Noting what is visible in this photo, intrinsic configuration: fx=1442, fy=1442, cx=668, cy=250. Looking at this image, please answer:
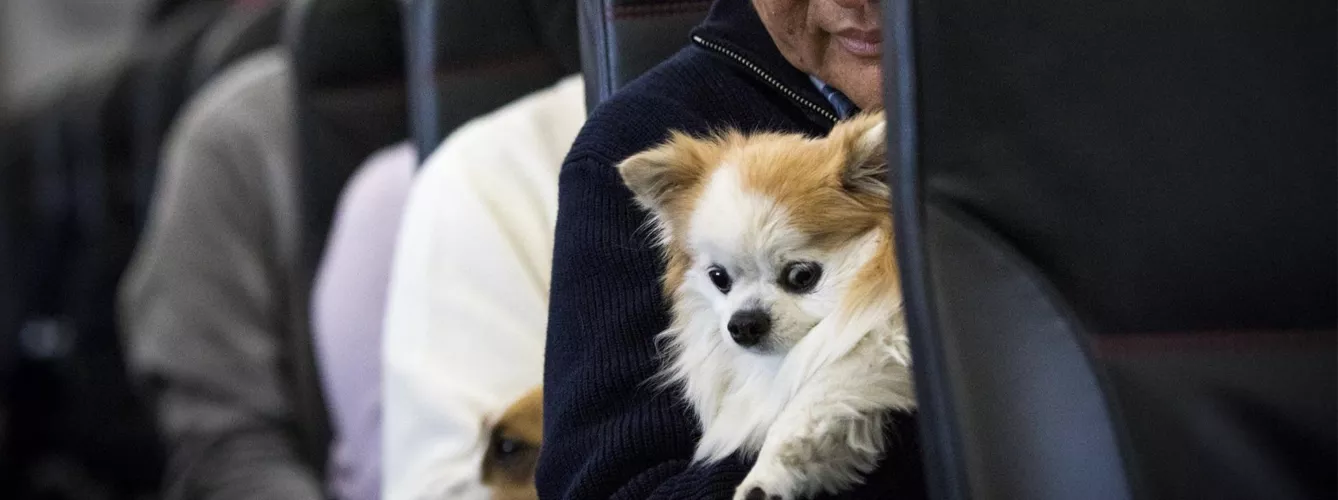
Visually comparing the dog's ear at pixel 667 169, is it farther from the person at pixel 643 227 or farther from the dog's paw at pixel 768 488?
the dog's paw at pixel 768 488

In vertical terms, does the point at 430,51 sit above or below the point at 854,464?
above

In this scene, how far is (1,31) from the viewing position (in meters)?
3.56

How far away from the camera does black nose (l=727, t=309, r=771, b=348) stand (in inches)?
22.0

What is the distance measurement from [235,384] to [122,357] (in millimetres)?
789

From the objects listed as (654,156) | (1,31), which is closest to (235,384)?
(654,156)

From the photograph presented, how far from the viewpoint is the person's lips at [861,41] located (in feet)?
1.86

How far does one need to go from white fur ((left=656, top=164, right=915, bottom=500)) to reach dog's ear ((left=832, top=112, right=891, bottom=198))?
0.8 inches

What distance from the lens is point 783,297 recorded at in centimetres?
57

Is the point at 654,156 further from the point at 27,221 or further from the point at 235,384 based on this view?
the point at 27,221

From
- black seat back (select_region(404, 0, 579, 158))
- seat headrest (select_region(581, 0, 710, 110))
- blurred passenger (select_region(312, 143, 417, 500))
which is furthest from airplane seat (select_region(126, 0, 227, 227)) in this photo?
seat headrest (select_region(581, 0, 710, 110))

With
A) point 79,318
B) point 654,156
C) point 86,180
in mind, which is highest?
point 654,156

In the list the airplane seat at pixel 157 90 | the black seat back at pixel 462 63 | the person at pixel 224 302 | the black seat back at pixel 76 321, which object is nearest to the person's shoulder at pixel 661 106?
the black seat back at pixel 462 63

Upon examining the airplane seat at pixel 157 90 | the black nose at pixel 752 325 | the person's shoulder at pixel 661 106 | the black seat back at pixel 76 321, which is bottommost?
the black seat back at pixel 76 321

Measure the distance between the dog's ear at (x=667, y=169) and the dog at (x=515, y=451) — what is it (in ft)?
0.84
